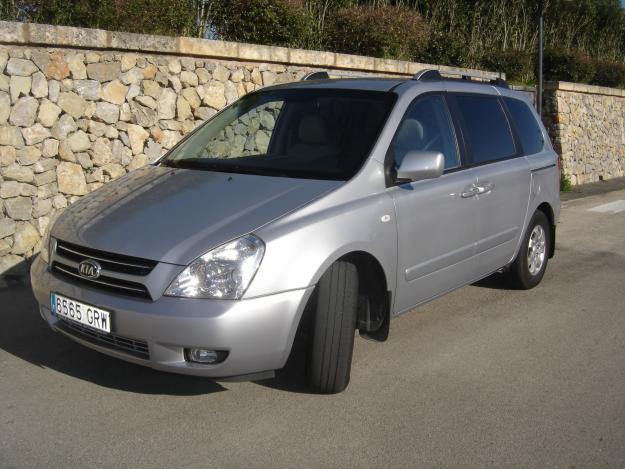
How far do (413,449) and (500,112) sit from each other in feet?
10.9

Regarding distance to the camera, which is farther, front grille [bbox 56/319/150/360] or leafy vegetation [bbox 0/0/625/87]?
leafy vegetation [bbox 0/0/625/87]

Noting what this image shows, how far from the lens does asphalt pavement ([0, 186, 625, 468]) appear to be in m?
3.42

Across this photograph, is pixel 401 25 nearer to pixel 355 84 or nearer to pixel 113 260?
pixel 355 84

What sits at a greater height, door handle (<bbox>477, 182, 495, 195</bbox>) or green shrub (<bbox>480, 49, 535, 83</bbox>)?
green shrub (<bbox>480, 49, 535, 83</bbox>)

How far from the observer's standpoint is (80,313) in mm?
3801

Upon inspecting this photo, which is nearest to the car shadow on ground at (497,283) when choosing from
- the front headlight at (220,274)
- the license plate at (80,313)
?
the front headlight at (220,274)

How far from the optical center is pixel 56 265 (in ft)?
13.4

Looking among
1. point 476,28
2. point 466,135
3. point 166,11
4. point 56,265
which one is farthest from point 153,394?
point 476,28

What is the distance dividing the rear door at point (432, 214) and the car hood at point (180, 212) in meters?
0.62

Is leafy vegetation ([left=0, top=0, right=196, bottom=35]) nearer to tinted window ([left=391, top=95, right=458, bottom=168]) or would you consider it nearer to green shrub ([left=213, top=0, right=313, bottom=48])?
green shrub ([left=213, top=0, right=313, bottom=48])

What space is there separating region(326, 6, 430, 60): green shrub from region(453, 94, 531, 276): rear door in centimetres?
681

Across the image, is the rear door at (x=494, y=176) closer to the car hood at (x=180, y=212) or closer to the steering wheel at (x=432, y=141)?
the steering wheel at (x=432, y=141)

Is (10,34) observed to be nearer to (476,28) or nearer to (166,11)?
(166,11)

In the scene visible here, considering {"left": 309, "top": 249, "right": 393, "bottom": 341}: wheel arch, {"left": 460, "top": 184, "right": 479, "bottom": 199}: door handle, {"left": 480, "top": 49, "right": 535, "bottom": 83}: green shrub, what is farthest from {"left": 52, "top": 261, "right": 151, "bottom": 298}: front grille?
{"left": 480, "top": 49, "right": 535, "bottom": 83}: green shrub
